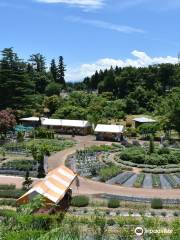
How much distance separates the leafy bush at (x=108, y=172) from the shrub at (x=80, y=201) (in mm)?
8084

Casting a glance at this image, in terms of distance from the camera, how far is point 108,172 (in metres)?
44.7

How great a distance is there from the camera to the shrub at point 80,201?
34.8m

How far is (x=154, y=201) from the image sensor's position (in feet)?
115

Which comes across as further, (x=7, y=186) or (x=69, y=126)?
(x=69, y=126)

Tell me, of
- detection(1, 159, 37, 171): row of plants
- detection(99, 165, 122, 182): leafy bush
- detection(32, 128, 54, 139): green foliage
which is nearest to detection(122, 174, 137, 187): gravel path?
detection(99, 165, 122, 182): leafy bush

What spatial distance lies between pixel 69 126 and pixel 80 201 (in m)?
38.3

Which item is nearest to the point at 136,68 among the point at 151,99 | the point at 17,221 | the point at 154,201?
the point at 151,99

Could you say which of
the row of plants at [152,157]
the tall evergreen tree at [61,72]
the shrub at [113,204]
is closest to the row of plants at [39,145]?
the row of plants at [152,157]

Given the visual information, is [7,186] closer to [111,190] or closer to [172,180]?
[111,190]

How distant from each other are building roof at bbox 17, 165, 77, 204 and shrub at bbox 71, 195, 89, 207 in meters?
1.28

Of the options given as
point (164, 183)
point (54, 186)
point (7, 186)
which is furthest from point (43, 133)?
Result: point (54, 186)

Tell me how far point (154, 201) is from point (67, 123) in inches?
1551

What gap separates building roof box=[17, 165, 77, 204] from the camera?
99.8 feet

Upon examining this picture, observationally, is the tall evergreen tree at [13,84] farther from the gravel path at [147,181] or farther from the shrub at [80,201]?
the shrub at [80,201]
